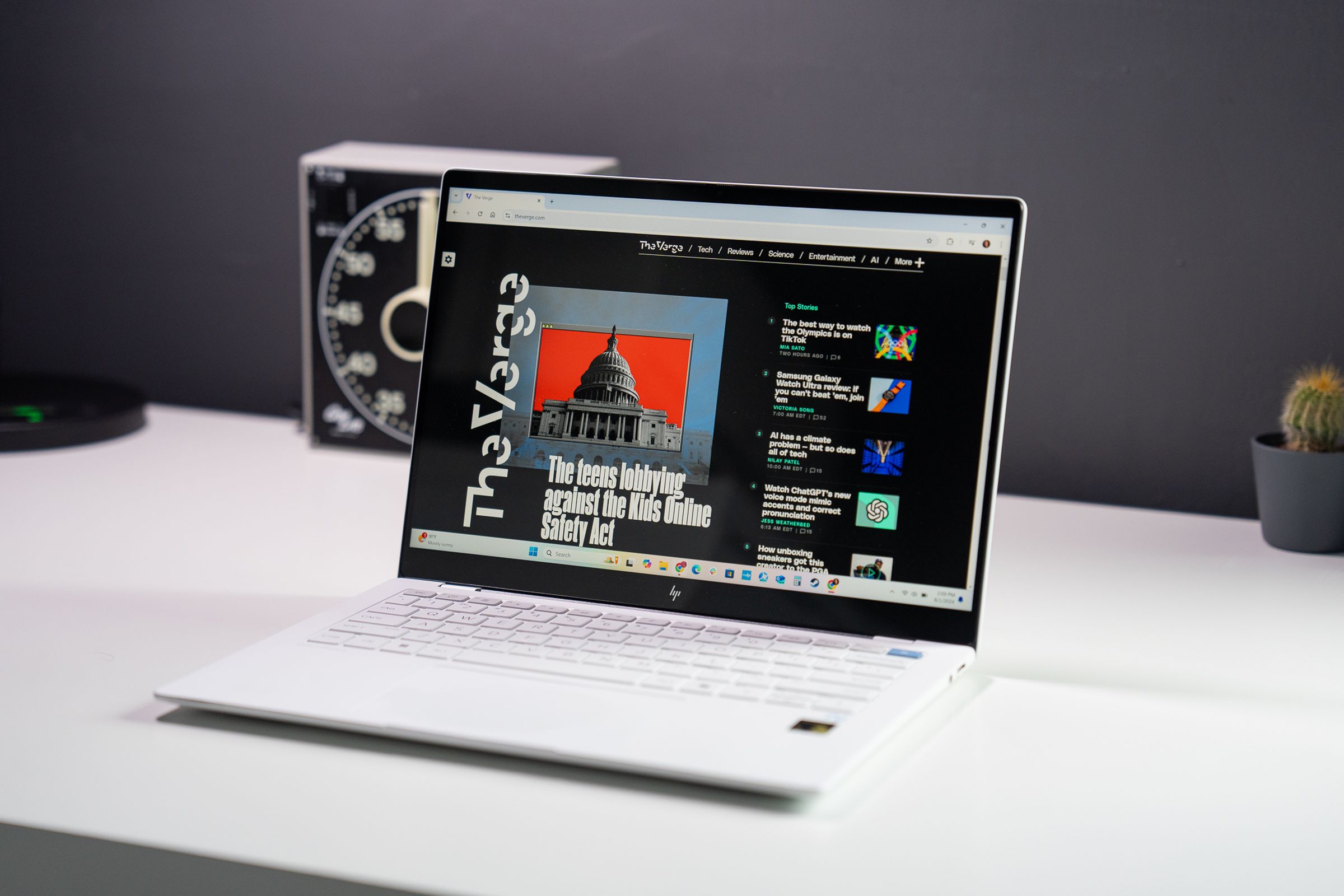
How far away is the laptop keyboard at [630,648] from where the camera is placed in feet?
2.29

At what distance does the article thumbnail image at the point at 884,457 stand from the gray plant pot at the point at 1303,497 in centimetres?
43

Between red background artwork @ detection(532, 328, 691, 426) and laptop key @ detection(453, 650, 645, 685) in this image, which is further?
red background artwork @ detection(532, 328, 691, 426)

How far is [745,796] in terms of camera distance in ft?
1.98

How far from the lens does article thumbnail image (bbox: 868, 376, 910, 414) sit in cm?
82

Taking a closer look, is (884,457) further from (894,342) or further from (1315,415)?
(1315,415)

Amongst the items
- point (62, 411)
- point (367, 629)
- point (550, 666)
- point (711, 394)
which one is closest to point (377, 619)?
point (367, 629)

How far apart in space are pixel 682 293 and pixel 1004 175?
49 cm

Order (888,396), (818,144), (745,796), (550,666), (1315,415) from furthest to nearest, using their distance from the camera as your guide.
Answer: (818,144) < (1315,415) < (888,396) < (550,666) < (745,796)

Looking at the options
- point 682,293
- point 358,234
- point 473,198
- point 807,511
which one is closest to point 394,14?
point 358,234

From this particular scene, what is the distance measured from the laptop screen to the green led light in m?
0.60

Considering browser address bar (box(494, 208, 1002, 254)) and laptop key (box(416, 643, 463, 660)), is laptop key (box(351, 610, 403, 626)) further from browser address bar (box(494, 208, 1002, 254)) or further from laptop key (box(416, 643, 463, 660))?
browser address bar (box(494, 208, 1002, 254))

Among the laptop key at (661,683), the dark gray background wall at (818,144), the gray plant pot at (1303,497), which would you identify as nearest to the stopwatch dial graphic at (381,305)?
the dark gray background wall at (818,144)

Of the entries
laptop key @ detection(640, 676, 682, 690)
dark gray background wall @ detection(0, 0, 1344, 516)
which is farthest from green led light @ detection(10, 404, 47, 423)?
laptop key @ detection(640, 676, 682, 690)

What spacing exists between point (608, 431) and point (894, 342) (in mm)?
189
